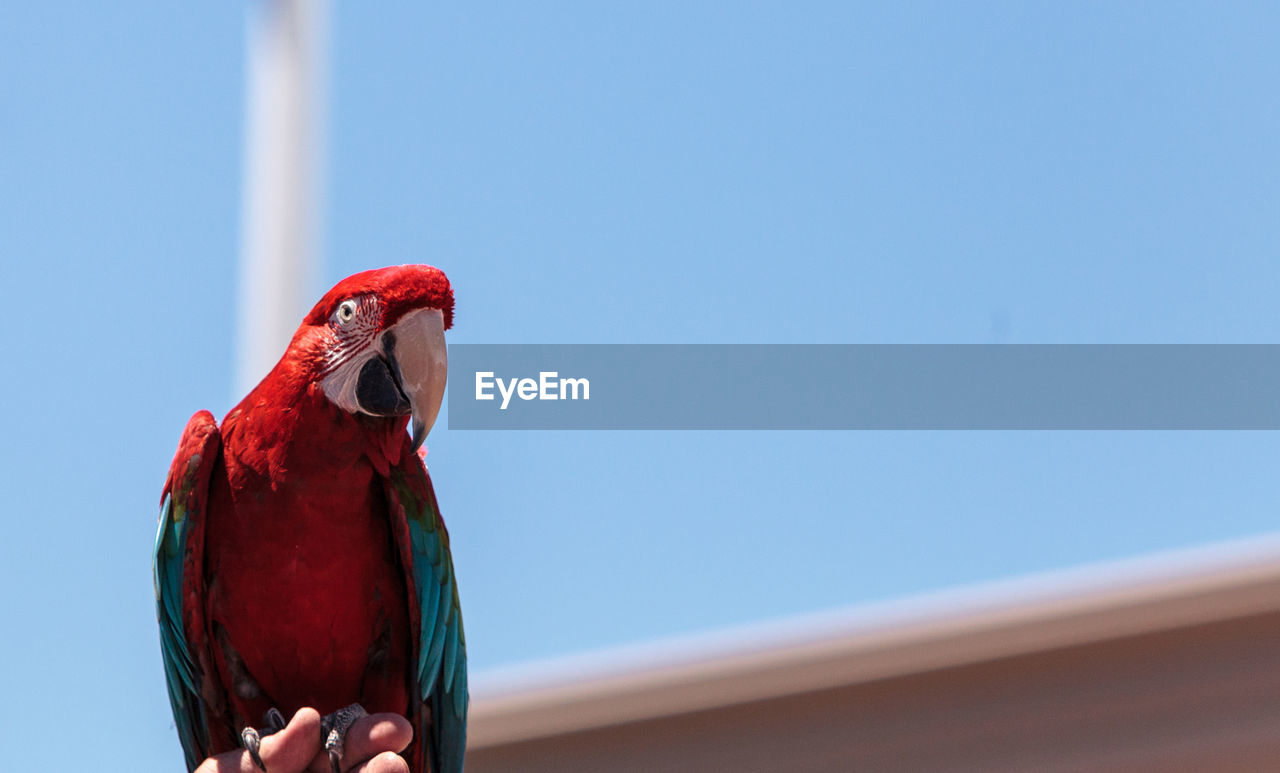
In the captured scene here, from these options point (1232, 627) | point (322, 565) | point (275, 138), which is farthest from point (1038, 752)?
point (275, 138)

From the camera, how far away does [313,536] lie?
1430mm

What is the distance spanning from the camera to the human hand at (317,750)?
1236 mm

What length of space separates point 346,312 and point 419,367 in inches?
5.4

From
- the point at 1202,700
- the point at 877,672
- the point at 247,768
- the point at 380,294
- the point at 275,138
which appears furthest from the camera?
the point at 275,138

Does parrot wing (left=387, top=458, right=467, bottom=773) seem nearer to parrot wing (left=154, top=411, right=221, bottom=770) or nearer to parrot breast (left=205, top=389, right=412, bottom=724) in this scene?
parrot breast (left=205, top=389, right=412, bottom=724)

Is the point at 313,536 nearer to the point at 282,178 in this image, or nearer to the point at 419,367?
the point at 419,367

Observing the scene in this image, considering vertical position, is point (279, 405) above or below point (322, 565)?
above

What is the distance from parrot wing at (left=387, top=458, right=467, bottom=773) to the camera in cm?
152

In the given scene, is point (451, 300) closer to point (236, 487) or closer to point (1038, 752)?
point (236, 487)

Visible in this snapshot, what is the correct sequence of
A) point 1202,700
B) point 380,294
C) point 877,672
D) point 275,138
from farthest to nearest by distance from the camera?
point 275,138
point 877,672
point 1202,700
point 380,294

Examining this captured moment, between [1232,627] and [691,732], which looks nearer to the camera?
[1232,627]

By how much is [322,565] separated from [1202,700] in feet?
5.56

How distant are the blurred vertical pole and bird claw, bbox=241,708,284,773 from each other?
1.02 m

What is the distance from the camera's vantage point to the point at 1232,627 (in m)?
2.12
